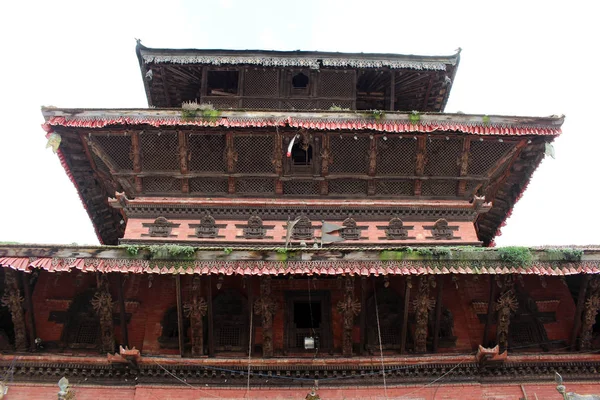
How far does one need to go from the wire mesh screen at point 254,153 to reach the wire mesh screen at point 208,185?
1.87 feet

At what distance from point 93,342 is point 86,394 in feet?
3.68

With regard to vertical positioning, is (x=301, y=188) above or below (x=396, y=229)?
above

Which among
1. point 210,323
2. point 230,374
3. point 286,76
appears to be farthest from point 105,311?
point 286,76

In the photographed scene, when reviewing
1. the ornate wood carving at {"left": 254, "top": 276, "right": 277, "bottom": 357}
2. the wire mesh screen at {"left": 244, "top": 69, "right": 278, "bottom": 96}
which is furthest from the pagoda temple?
the wire mesh screen at {"left": 244, "top": 69, "right": 278, "bottom": 96}

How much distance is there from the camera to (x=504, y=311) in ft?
33.2

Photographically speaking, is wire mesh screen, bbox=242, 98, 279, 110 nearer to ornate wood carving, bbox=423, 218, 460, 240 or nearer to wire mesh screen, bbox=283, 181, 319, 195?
wire mesh screen, bbox=283, 181, 319, 195

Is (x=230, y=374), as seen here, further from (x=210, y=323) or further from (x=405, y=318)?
(x=405, y=318)

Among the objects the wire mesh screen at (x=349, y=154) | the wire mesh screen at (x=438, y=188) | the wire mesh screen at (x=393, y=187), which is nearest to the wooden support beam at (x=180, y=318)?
the wire mesh screen at (x=349, y=154)

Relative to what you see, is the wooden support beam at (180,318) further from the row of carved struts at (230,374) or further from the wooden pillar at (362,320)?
the wooden pillar at (362,320)

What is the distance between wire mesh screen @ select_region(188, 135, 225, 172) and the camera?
476 inches

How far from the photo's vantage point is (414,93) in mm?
15500

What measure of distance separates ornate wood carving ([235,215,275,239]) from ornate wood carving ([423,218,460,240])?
390cm

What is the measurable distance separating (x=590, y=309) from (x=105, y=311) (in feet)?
31.7

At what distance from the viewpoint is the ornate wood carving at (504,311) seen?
10109mm
